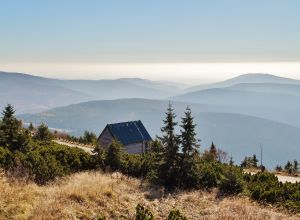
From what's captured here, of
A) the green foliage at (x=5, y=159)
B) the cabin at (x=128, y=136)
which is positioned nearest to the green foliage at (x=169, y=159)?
the green foliage at (x=5, y=159)

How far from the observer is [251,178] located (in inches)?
809

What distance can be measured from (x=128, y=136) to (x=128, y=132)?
1.08 metres

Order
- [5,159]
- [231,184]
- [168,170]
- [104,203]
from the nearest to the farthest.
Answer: [104,203]
[231,184]
[5,159]
[168,170]

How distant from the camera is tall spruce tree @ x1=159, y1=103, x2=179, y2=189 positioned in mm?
18719

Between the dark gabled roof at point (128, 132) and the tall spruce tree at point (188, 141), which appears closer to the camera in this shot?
the tall spruce tree at point (188, 141)

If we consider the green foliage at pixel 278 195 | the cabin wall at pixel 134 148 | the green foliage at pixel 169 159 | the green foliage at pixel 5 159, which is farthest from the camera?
the cabin wall at pixel 134 148

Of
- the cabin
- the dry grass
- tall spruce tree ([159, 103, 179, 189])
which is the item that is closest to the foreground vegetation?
tall spruce tree ([159, 103, 179, 189])

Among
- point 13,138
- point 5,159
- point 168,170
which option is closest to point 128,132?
point 13,138

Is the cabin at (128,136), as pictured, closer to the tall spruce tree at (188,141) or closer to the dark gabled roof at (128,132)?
the dark gabled roof at (128,132)

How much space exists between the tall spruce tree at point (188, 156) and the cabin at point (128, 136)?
41023 mm

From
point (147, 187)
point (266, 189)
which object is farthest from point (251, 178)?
point (147, 187)

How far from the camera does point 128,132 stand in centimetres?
6350

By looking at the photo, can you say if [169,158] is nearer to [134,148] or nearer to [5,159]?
[5,159]

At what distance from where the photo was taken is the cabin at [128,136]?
61.6 m
